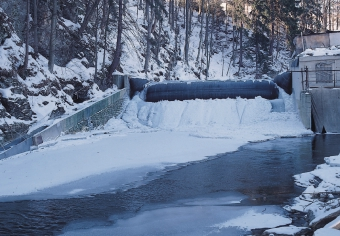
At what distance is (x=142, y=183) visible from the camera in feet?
30.0

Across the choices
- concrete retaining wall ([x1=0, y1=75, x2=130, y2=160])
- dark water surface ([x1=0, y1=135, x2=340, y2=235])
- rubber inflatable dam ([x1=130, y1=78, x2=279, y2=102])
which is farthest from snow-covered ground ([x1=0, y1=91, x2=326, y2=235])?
rubber inflatable dam ([x1=130, y1=78, x2=279, y2=102])

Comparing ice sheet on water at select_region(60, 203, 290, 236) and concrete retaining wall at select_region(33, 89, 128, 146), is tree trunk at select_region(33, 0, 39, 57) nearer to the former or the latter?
concrete retaining wall at select_region(33, 89, 128, 146)

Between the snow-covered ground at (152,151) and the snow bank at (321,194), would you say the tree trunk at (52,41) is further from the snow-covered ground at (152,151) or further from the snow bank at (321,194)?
the snow bank at (321,194)

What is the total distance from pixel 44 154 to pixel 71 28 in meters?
12.4

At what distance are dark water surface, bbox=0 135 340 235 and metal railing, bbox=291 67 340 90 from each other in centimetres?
790

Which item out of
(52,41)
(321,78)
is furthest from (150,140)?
(321,78)

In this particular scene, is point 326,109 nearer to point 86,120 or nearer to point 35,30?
point 86,120

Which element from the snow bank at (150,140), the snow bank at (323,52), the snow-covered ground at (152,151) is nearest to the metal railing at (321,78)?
the snow bank at (323,52)

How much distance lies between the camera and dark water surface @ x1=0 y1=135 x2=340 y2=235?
6.61 m

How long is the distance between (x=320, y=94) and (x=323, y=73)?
1960 mm

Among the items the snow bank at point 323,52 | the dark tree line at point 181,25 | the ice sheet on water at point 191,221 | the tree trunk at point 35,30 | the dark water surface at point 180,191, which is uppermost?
the dark tree line at point 181,25

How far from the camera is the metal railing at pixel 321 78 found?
64.4ft

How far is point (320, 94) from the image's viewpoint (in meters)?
18.4

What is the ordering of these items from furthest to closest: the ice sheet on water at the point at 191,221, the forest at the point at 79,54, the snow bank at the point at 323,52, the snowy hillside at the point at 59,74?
the snow bank at the point at 323,52, the forest at the point at 79,54, the snowy hillside at the point at 59,74, the ice sheet on water at the point at 191,221
